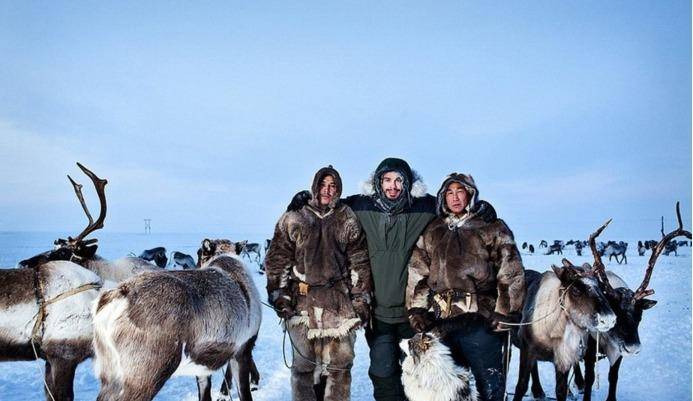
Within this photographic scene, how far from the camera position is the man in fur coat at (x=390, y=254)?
3.62m

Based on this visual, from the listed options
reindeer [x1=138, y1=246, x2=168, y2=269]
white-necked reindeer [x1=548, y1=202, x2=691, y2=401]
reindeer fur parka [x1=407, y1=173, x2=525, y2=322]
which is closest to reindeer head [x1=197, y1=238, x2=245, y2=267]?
reindeer fur parka [x1=407, y1=173, x2=525, y2=322]

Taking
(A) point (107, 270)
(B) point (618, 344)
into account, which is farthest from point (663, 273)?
(A) point (107, 270)

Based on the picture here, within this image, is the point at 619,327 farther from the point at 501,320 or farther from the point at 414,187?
the point at 414,187

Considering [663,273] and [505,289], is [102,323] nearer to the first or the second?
[505,289]

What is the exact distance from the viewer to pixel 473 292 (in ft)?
11.2

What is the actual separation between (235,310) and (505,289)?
1834 millimetres

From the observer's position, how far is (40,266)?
374 cm

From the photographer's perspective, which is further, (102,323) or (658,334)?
(658,334)

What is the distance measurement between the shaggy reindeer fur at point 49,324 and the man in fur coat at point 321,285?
138cm

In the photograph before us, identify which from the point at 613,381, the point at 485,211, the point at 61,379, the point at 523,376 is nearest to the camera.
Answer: the point at 485,211

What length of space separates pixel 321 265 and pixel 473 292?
1.06 m

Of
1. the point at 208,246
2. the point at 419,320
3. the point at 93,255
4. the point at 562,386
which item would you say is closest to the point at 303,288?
the point at 419,320

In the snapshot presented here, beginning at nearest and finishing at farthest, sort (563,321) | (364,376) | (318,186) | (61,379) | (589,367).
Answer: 1. (61,379)
2. (318,186)
3. (563,321)
4. (589,367)
5. (364,376)

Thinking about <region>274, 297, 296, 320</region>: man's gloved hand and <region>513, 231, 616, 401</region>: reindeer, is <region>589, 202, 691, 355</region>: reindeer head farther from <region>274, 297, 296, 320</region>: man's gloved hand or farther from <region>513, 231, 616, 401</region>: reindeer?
<region>274, 297, 296, 320</region>: man's gloved hand
